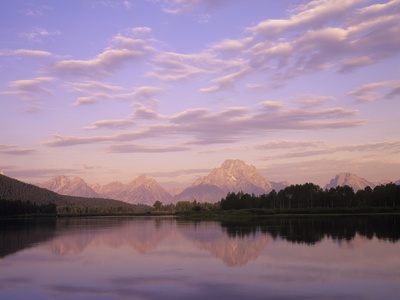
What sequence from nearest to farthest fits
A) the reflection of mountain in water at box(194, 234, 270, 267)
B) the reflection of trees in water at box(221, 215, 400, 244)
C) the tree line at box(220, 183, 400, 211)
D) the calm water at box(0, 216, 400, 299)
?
the calm water at box(0, 216, 400, 299) < the reflection of mountain in water at box(194, 234, 270, 267) < the reflection of trees in water at box(221, 215, 400, 244) < the tree line at box(220, 183, 400, 211)

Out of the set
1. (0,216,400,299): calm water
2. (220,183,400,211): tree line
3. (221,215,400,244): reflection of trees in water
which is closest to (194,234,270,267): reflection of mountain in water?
(0,216,400,299): calm water

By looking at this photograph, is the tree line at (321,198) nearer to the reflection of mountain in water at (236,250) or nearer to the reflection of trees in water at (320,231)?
the reflection of trees in water at (320,231)

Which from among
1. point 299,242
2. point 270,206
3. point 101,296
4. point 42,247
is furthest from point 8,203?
point 101,296

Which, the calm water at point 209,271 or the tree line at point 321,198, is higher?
the tree line at point 321,198

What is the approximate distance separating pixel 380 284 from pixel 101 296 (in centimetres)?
1347

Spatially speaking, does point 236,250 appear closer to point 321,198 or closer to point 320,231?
point 320,231

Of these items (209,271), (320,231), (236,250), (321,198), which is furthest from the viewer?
(321,198)

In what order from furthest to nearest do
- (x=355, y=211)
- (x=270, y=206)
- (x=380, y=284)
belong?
(x=270, y=206)
(x=355, y=211)
(x=380, y=284)

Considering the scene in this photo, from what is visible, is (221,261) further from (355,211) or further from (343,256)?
(355,211)

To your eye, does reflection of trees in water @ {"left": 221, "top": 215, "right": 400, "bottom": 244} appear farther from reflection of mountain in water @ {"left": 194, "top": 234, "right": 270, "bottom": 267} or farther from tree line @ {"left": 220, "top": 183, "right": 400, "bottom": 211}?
tree line @ {"left": 220, "top": 183, "right": 400, "bottom": 211}

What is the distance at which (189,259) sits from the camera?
30953 millimetres

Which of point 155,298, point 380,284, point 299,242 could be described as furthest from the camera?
point 299,242

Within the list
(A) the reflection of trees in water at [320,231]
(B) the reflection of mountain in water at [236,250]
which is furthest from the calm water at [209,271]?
(A) the reflection of trees in water at [320,231]

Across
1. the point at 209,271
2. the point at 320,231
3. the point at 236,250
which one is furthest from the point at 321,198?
the point at 209,271
